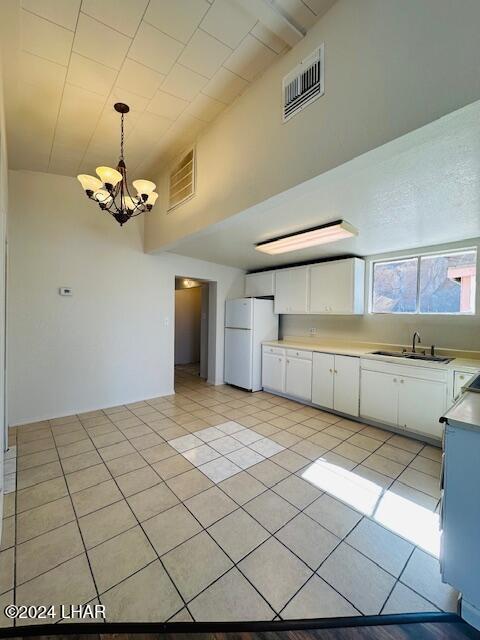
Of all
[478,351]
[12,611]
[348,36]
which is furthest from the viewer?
[478,351]

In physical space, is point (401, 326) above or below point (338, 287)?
below

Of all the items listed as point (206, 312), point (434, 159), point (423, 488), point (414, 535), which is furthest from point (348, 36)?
point (206, 312)

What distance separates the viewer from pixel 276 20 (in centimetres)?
145

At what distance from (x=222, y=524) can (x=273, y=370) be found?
9.60 ft

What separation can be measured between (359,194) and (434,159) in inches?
21.9

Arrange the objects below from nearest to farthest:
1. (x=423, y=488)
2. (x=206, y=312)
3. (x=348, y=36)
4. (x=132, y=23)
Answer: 1. (x=348, y=36)
2. (x=132, y=23)
3. (x=423, y=488)
4. (x=206, y=312)

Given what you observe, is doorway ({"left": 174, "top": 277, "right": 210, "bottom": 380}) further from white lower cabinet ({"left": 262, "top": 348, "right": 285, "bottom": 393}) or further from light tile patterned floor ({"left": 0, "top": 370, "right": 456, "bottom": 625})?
light tile patterned floor ({"left": 0, "top": 370, "right": 456, "bottom": 625})

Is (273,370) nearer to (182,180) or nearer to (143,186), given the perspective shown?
(182,180)

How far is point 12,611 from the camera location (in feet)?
3.97

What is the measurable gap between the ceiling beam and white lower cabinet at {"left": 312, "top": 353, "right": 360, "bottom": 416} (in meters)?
3.14

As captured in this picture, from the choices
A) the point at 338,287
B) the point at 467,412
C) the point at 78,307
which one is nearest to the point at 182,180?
the point at 78,307

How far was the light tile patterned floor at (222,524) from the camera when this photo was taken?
4.23 feet

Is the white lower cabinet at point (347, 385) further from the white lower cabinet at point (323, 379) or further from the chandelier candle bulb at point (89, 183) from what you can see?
the chandelier candle bulb at point (89, 183)

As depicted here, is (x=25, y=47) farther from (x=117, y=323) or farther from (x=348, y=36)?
(x=117, y=323)
